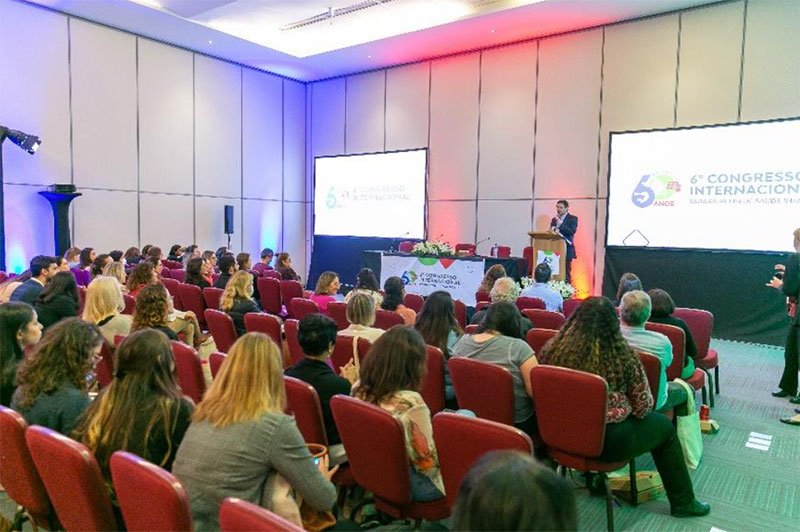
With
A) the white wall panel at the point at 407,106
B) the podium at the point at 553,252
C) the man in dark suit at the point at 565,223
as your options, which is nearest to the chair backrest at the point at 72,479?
the podium at the point at 553,252

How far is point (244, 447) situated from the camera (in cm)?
187

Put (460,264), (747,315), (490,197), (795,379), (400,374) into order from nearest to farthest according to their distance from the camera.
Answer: (400,374) → (795,379) → (747,315) → (460,264) → (490,197)

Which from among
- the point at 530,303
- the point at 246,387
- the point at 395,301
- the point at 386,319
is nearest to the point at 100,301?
the point at 386,319

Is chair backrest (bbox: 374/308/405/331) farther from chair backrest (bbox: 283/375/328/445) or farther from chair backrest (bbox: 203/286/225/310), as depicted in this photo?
chair backrest (bbox: 203/286/225/310)

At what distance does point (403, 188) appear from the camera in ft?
42.1

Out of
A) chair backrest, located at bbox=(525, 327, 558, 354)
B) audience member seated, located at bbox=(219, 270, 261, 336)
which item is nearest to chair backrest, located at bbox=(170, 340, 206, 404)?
audience member seated, located at bbox=(219, 270, 261, 336)

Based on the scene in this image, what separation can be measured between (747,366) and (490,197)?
611 cm

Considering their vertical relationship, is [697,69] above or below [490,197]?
above

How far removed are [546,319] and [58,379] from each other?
379cm

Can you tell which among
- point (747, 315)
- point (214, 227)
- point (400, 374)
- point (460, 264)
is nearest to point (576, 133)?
point (460, 264)

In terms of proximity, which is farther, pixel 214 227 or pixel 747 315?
pixel 214 227

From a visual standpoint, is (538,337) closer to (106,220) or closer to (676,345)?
(676,345)

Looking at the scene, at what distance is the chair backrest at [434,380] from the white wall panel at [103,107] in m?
9.80

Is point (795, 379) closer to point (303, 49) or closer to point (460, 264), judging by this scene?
point (460, 264)
